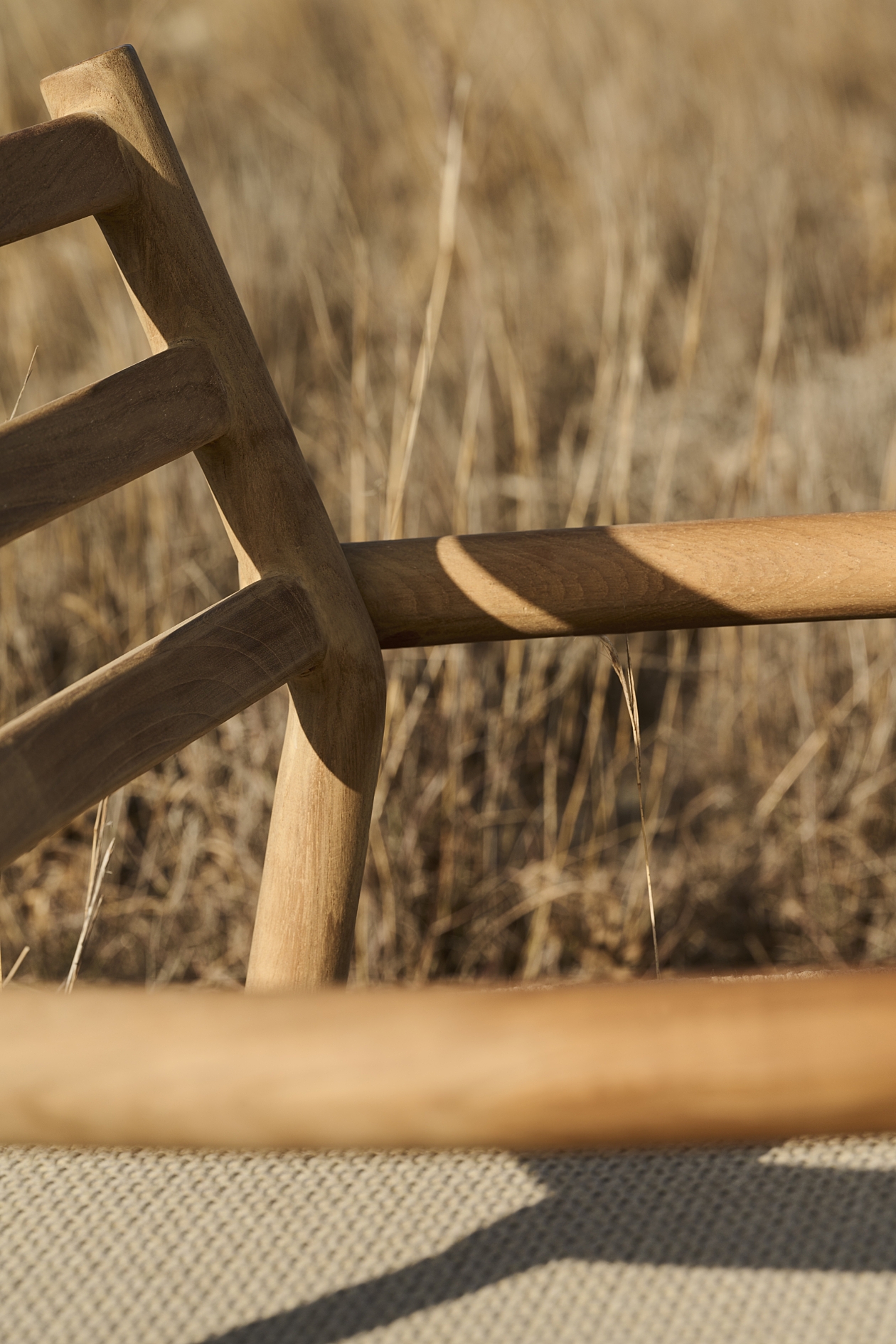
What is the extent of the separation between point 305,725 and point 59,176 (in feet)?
0.87

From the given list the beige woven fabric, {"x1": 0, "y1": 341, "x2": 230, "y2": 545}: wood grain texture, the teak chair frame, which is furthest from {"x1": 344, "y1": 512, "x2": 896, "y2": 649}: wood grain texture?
the beige woven fabric

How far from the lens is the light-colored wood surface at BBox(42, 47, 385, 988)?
19.9 inches

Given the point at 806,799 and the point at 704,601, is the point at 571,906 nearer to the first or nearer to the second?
the point at 806,799

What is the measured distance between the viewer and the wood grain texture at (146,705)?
40 centimetres

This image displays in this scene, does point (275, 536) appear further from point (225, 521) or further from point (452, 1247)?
point (452, 1247)

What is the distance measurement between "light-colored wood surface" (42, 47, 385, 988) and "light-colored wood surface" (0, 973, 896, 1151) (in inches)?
13.2

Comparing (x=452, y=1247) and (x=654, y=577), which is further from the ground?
(x=654, y=577)

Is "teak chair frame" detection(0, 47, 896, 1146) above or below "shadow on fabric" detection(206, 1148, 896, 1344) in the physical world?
above

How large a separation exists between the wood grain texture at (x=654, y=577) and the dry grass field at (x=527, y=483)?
0.93ft

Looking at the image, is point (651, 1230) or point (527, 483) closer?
point (651, 1230)

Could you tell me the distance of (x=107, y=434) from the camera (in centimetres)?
47

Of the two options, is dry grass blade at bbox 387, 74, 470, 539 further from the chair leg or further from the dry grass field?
the chair leg

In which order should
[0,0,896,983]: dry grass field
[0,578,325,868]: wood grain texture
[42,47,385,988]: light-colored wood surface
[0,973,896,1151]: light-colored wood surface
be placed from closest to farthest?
[0,973,896,1151]: light-colored wood surface, [0,578,325,868]: wood grain texture, [42,47,385,988]: light-colored wood surface, [0,0,896,983]: dry grass field

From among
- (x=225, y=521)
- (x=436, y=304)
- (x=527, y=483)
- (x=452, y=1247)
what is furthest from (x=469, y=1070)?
(x=527, y=483)
